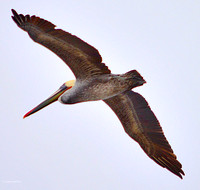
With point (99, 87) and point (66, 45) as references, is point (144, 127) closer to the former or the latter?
point (99, 87)

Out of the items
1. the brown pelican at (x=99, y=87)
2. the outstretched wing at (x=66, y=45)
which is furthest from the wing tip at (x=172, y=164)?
the outstretched wing at (x=66, y=45)

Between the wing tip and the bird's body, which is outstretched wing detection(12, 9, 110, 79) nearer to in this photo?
the bird's body

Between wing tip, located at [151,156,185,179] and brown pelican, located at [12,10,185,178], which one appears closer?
brown pelican, located at [12,10,185,178]

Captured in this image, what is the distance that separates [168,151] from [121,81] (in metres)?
2.23

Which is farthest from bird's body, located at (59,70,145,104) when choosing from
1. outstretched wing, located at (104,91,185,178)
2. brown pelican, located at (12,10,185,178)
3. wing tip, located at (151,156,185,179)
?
wing tip, located at (151,156,185,179)

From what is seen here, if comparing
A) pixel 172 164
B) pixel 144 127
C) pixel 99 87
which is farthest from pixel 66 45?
pixel 172 164

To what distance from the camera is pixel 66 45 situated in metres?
10.3

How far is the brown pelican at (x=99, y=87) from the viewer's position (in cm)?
1011

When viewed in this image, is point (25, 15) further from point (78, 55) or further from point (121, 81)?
point (121, 81)

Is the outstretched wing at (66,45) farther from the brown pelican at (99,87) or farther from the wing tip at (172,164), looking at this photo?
the wing tip at (172,164)

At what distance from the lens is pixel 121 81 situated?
10773 mm

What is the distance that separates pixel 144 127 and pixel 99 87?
1.74 m

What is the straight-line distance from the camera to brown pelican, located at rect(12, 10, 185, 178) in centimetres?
1011

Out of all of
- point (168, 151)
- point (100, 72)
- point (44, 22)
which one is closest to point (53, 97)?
point (100, 72)
